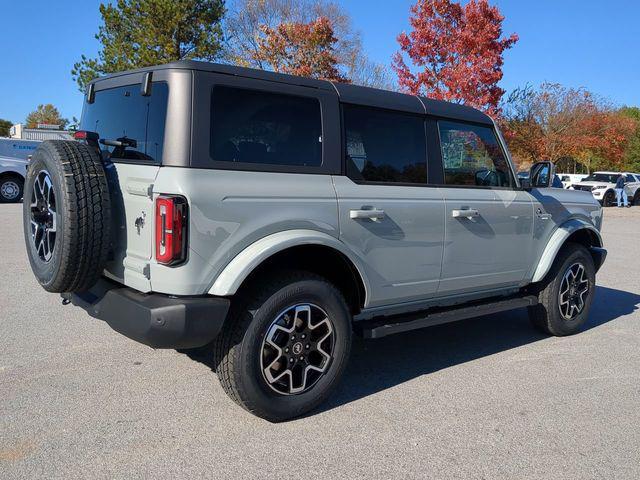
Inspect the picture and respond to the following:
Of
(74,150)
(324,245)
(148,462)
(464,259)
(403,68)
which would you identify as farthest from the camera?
(403,68)

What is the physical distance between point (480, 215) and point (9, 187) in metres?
18.0

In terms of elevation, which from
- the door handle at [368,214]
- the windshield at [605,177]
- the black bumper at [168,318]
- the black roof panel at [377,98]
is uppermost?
the windshield at [605,177]

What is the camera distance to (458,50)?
19.0 meters

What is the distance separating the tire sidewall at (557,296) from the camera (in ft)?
17.3

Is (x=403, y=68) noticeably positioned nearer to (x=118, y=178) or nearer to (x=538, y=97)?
(x=538, y=97)

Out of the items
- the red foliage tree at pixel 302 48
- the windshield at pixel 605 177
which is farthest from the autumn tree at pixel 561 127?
the red foliage tree at pixel 302 48

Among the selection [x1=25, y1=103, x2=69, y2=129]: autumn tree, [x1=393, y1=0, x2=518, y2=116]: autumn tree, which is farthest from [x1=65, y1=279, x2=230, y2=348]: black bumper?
[x1=25, y1=103, x2=69, y2=129]: autumn tree

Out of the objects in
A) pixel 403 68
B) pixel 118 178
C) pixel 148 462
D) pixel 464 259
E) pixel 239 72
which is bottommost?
pixel 148 462

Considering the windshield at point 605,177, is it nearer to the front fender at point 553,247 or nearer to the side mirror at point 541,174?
the front fender at point 553,247

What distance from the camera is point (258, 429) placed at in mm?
3365

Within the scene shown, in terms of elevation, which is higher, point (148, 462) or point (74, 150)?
point (74, 150)

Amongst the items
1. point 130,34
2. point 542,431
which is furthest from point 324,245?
point 130,34

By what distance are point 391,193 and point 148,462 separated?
2.24 meters

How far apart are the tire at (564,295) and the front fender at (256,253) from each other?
2.74 m
